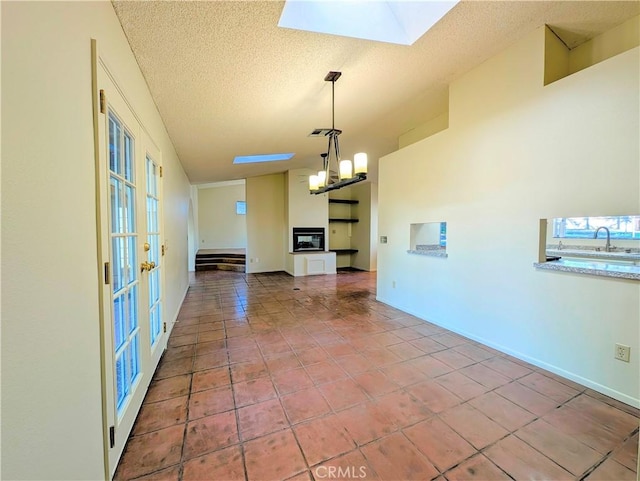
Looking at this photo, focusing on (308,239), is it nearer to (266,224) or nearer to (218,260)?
(266,224)

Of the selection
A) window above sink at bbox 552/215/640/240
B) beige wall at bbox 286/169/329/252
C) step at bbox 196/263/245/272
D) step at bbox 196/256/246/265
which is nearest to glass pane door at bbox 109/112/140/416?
window above sink at bbox 552/215/640/240

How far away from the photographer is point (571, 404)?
188 cm

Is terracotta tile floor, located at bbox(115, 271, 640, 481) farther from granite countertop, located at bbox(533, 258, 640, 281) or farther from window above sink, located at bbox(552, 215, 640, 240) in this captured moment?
window above sink, located at bbox(552, 215, 640, 240)

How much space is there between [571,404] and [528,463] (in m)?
0.80

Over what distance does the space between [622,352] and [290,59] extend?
129 inches

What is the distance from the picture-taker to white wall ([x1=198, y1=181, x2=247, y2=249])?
9.98 m

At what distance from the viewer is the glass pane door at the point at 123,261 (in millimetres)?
1457

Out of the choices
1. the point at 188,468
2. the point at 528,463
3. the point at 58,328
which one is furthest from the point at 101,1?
the point at 528,463

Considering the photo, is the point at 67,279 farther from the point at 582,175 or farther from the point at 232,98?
the point at 582,175

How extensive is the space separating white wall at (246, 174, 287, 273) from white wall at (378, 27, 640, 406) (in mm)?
5052

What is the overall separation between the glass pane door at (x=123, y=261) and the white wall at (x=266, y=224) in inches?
231

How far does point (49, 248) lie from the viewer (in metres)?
0.85

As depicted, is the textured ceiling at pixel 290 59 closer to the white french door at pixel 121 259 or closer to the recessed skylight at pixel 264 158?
the white french door at pixel 121 259

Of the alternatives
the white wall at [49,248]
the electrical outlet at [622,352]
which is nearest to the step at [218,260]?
the white wall at [49,248]
